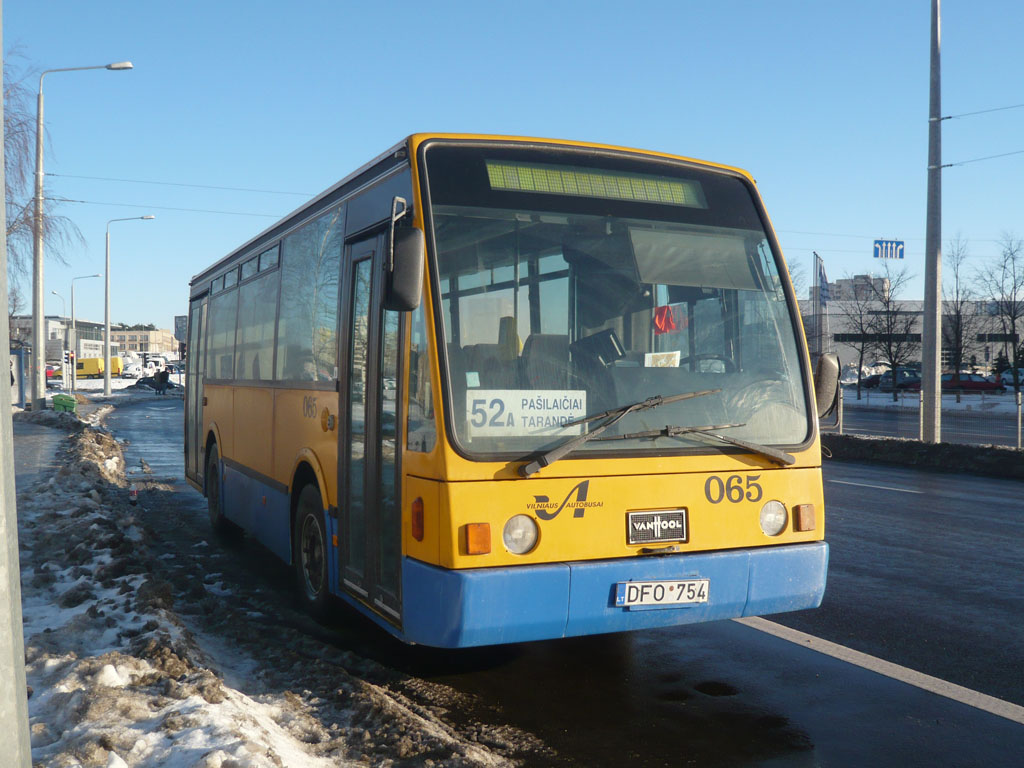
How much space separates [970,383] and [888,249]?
104ft

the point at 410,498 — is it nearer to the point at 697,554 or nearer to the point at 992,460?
the point at 697,554

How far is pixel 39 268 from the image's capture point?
29156 mm

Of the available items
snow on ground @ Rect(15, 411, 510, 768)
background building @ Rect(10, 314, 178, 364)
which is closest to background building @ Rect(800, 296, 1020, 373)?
snow on ground @ Rect(15, 411, 510, 768)

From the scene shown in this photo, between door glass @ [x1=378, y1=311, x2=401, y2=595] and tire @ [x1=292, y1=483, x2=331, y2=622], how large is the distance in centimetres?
118

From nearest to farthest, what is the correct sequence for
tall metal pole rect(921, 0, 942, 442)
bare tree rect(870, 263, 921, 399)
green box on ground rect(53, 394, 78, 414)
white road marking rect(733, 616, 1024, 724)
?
white road marking rect(733, 616, 1024, 724) → tall metal pole rect(921, 0, 942, 442) → green box on ground rect(53, 394, 78, 414) → bare tree rect(870, 263, 921, 399)

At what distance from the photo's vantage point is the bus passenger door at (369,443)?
5.20 metres

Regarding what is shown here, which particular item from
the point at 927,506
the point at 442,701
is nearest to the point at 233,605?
the point at 442,701

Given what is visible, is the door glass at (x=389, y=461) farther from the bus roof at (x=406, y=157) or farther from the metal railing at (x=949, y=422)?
the metal railing at (x=949, y=422)

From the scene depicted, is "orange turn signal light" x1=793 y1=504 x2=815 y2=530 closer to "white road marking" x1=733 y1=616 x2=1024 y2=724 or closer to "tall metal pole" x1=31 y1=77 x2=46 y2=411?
"white road marking" x1=733 y1=616 x2=1024 y2=724

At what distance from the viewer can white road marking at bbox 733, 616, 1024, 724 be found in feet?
15.6

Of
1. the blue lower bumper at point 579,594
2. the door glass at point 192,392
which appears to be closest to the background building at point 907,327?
the door glass at point 192,392

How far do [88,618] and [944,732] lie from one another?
478 cm

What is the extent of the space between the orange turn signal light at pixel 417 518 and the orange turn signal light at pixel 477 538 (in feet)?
1.02

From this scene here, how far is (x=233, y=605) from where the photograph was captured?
702 centimetres
